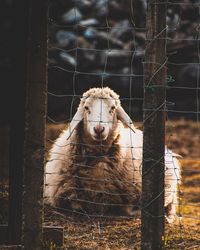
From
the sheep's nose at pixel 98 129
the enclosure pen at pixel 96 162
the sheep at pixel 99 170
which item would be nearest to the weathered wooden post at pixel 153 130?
the enclosure pen at pixel 96 162

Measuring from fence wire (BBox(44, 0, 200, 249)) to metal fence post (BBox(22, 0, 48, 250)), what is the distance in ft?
1.12

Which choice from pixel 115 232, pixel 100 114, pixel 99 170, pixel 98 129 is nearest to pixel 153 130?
pixel 115 232

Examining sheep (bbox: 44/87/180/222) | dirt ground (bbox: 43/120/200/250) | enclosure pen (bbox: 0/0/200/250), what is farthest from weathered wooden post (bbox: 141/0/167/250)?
sheep (bbox: 44/87/180/222)

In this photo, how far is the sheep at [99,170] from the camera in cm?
562

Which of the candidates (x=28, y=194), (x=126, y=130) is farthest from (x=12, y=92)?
(x=126, y=130)

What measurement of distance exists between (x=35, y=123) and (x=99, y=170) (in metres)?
2.54

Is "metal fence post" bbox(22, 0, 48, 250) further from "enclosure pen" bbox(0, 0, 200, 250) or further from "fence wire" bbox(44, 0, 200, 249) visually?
"fence wire" bbox(44, 0, 200, 249)

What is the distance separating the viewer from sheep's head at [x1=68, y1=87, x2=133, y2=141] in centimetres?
535

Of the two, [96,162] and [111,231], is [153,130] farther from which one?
[96,162]

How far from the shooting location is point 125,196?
570 centimetres

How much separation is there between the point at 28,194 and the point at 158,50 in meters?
1.16

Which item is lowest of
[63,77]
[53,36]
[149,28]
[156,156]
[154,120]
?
[156,156]

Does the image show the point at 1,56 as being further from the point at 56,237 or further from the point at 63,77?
the point at 56,237

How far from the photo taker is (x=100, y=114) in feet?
17.8
